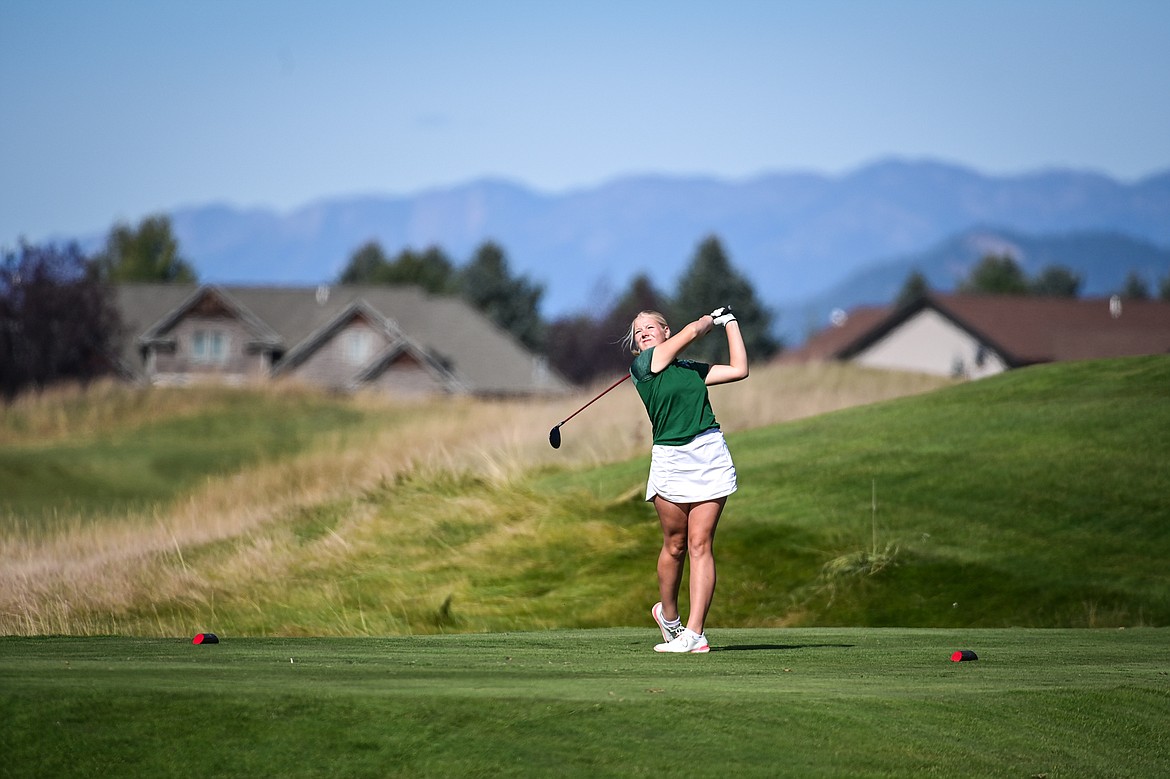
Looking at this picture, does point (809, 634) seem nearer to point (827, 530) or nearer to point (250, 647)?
point (250, 647)

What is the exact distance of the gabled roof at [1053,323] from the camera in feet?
224

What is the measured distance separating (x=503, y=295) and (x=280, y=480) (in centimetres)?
8976

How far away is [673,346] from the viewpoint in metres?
10.3

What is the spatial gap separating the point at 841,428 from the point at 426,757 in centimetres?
1935

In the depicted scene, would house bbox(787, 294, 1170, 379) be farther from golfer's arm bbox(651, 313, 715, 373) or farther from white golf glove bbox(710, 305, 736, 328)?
golfer's arm bbox(651, 313, 715, 373)

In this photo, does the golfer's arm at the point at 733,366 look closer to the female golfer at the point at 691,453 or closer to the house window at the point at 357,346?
the female golfer at the point at 691,453

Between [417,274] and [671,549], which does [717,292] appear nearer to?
[417,274]

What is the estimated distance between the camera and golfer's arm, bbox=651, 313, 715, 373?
10148mm

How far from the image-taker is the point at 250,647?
1009 centimetres

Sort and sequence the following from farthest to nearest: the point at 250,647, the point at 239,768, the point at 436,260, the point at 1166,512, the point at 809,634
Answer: the point at 436,260 < the point at 1166,512 < the point at 809,634 < the point at 250,647 < the point at 239,768

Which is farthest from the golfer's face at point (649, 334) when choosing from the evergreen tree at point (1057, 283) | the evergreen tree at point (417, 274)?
the evergreen tree at point (1057, 283)

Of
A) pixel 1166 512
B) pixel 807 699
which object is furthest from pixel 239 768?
pixel 1166 512

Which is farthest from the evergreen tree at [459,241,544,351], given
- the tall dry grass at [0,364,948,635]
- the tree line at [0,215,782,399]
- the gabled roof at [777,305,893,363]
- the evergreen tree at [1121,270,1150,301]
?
the tall dry grass at [0,364,948,635]

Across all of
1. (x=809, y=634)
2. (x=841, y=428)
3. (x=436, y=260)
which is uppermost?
(x=436, y=260)
